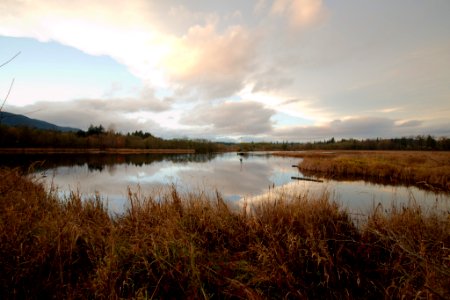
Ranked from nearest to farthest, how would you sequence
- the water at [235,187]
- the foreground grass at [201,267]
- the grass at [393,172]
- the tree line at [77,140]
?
the foreground grass at [201,267]
the water at [235,187]
the grass at [393,172]
the tree line at [77,140]

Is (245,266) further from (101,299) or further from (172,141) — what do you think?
(172,141)

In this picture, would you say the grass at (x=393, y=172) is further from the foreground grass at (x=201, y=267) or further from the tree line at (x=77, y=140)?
the tree line at (x=77, y=140)

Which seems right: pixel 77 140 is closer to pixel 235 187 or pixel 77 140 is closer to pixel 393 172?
pixel 235 187

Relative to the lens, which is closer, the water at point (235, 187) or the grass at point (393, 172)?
the water at point (235, 187)

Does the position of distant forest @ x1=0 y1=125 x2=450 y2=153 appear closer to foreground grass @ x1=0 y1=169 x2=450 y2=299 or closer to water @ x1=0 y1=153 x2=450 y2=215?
water @ x1=0 y1=153 x2=450 y2=215

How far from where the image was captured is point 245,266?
3.46 meters

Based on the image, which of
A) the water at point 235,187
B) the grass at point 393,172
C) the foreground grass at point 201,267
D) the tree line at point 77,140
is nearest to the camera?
the foreground grass at point 201,267

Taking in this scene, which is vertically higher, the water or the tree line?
the tree line

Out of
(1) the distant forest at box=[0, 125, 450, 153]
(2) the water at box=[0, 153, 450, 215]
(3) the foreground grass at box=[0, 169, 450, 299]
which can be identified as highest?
(1) the distant forest at box=[0, 125, 450, 153]

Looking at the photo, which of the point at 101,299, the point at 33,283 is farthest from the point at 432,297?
the point at 33,283

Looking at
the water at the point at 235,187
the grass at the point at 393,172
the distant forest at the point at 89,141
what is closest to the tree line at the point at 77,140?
the distant forest at the point at 89,141

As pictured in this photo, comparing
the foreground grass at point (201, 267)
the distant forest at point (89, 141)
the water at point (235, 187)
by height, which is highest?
the distant forest at point (89, 141)

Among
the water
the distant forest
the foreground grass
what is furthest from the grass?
the distant forest

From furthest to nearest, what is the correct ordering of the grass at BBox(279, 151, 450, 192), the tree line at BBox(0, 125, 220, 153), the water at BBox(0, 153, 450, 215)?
1. the tree line at BBox(0, 125, 220, 153)
2. the grass at BBox(279, 151, 450, 192)
3. the water at BBox(0, 153, 450, 215)
